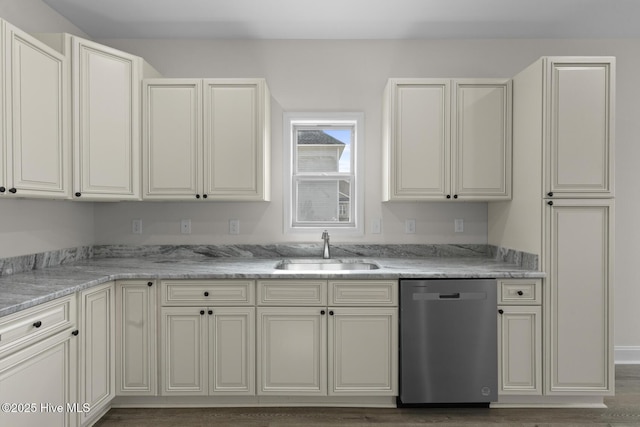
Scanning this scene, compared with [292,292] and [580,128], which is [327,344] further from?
[580,128]

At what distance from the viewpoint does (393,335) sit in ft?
8.11

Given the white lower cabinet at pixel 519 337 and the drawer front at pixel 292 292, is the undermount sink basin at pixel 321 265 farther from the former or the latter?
the white lower cabinet at pixel 519 337

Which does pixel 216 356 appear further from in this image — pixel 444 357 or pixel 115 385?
pixel 444 357

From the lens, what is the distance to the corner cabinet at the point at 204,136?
2.80 m

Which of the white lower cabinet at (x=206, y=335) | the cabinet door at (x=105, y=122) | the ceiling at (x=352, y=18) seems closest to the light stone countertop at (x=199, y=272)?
the white lower cabinet at (x=206, y=335)

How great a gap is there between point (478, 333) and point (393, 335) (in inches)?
21.5

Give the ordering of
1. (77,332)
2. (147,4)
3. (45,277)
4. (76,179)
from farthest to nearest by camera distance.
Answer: (147,4) → (76,179) → (45,277) → (77,332)

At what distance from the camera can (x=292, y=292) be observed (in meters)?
2.48

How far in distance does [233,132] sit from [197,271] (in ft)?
3.41

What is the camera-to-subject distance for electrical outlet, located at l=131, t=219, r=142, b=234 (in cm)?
321

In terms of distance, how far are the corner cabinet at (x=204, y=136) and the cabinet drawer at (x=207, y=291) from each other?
680 mm

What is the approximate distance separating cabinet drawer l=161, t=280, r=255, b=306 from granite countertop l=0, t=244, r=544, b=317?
0.05 meters

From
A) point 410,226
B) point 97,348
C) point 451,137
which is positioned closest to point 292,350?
point 97,348

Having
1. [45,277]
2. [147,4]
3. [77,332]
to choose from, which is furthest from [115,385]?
[147,4]
